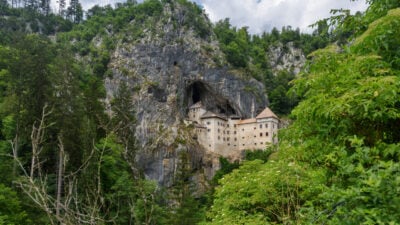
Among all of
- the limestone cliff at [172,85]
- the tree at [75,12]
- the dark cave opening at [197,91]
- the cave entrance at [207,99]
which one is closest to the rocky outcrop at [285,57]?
the limestone cliff at [172,85]

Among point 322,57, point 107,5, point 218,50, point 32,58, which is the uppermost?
point 107,5

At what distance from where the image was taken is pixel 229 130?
61750 mm

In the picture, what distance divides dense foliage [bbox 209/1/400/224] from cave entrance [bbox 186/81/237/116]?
56.8 metres

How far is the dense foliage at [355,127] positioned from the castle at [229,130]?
5248 cm

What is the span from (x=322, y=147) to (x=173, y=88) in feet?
180

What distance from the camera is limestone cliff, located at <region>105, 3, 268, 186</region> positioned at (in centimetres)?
5356

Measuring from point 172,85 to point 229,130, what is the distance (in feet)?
40.4

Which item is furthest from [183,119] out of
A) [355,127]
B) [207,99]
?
[355,127]

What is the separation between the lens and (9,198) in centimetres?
1639

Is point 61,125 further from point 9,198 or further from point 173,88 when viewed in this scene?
point 173,88

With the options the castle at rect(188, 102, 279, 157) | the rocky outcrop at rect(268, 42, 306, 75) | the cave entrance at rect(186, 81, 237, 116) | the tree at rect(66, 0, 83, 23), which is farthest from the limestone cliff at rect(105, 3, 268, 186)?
the tree at rect(66, 0, 83, 23)

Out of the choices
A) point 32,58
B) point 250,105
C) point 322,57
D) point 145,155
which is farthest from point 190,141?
point 322,57

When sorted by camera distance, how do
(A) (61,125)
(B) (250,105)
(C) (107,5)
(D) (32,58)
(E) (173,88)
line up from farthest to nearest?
(C) (107,5) → (B) (250,105) → (E) (173,88) → (D) (32,58) → (A) (61,125)

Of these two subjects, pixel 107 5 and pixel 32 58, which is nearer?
pixel 32 58
